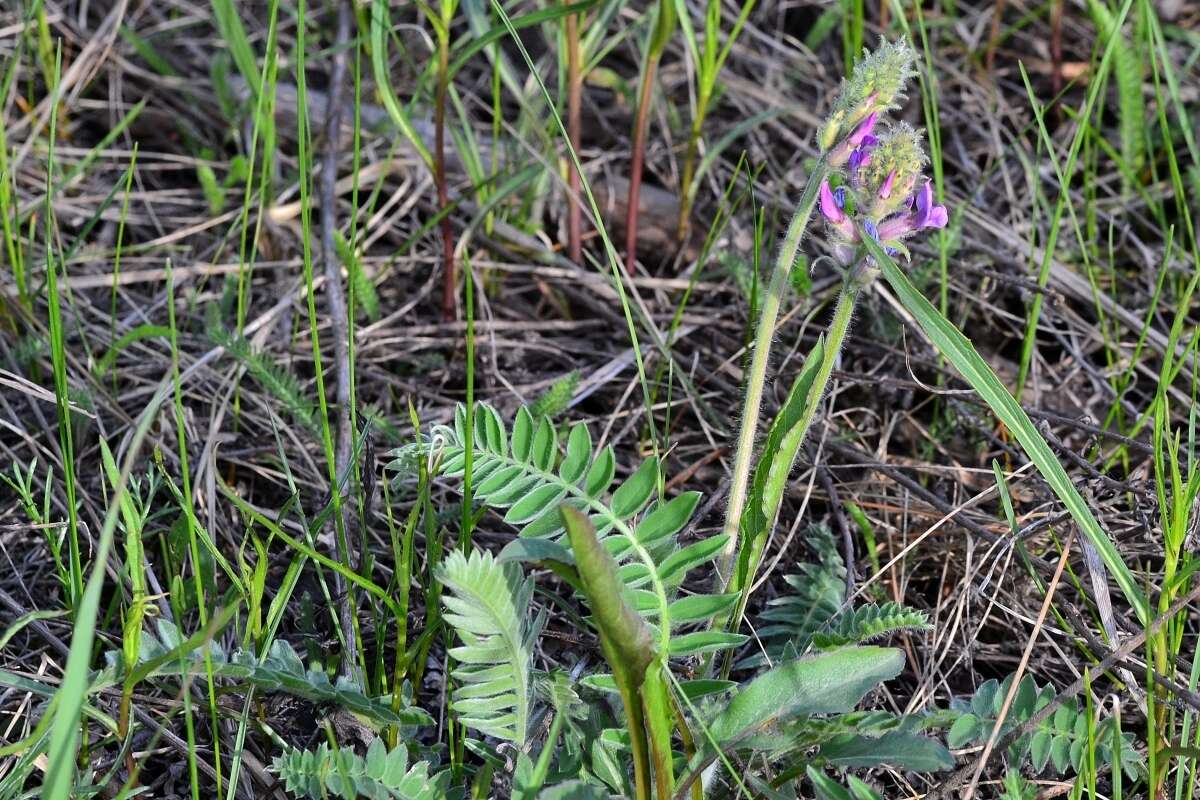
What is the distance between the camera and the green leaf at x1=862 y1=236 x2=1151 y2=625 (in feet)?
4.62

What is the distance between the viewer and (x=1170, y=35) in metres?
3.33

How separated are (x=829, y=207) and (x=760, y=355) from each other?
0.21 metres

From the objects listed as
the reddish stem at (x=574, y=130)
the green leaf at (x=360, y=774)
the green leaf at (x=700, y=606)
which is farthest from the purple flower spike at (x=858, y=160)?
the reddish stem at (x=574, y=130)

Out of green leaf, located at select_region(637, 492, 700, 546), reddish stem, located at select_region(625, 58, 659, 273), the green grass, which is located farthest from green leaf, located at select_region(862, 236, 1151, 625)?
reddish stem, located at select_region(625, 58, 659, 273)

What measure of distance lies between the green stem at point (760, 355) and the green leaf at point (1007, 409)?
0.10m

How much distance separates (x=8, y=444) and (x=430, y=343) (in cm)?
84

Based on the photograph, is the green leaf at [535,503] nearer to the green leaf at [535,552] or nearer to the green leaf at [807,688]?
the green leaf at [535,552]

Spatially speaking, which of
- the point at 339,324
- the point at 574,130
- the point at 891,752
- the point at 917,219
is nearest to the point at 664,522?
the point at 891,752

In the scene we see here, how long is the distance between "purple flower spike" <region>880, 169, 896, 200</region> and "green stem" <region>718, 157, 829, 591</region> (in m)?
0.08

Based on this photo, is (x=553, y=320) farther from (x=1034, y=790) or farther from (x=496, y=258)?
(x=1034, y=790)

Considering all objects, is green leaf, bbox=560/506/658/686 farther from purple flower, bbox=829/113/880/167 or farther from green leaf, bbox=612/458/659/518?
purple flower, bbox=829/113/880/167

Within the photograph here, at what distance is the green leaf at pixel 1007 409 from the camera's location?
141 cm

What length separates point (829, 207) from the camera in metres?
1.46

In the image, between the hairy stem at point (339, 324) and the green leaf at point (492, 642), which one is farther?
the hairy stem at point (339, 324)
